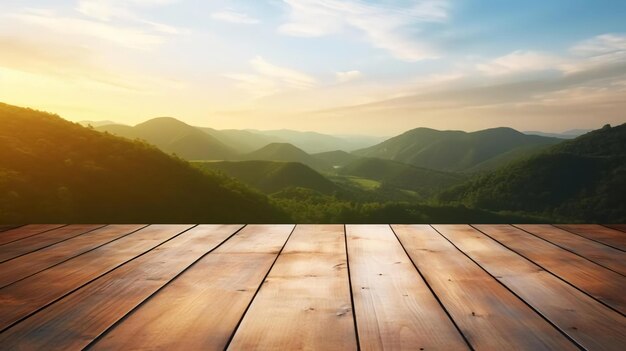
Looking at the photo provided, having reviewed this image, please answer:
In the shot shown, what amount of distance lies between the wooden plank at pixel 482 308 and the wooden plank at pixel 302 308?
1.17 ft

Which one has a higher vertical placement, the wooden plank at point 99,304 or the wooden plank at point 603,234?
the wooden plank at point 603,234

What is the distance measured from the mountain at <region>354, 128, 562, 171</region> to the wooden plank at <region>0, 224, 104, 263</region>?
14236 centimetres

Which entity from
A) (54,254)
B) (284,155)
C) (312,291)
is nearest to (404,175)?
(284,155)

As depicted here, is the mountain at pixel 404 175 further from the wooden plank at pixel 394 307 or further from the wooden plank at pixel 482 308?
the wooden plank at pixel 394 307

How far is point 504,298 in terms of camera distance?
1526 mm

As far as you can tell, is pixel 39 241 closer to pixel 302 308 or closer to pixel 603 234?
pixel 302 308

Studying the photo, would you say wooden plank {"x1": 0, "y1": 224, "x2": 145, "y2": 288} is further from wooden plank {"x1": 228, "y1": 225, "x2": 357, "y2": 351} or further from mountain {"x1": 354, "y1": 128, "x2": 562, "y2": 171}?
mountain {"x1": 354, "y1": 128, "x2": 562, "y2": 171}

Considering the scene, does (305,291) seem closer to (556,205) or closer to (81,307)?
(81,307)

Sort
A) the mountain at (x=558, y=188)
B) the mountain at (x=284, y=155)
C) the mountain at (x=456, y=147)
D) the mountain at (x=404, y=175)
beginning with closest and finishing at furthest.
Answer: the mountain at (x=558, y=188) < the mountain at (x=404, y=175) < the mountain at (x=284, y=155) < the mountain at (x=456, y=147)

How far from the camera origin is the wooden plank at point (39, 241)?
2.24 meters

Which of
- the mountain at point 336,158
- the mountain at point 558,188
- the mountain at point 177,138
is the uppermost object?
the mountain at point 177,138

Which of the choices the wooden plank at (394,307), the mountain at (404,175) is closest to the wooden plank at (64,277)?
the wooden plank at (394,307)

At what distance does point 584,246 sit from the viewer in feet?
7.93

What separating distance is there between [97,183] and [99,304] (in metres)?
30.3
